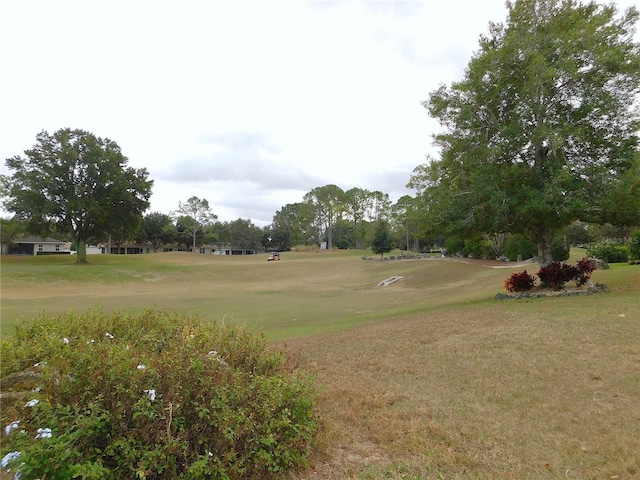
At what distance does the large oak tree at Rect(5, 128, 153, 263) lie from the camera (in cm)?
4197

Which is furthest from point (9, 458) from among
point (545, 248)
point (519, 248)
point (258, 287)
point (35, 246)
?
point (35, 246)

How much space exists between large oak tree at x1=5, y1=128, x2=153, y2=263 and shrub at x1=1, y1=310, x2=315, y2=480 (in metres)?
44.5

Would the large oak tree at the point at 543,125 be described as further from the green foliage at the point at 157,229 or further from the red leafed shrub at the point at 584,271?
the green foliage at the point at 157,229

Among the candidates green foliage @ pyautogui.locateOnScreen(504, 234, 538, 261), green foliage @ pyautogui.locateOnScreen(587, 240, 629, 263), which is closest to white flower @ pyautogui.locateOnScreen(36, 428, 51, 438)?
green foliage @ pyautogui.locateOnScreen(587, 240, 629, 263)

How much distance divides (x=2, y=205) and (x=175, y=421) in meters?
51.3

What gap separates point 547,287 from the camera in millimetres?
14047

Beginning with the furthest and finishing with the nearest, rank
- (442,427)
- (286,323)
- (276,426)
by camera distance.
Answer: (286,323), (442,427), (276,426)

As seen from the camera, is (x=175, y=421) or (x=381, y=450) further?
(x=381, y=450)

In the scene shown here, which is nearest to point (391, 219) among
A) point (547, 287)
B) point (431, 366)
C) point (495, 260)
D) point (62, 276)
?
point (495, 260)

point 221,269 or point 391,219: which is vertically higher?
point 391,219

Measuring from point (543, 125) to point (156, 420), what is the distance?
13.4 meters

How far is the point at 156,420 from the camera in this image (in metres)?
2.91

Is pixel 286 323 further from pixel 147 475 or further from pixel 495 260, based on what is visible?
pixel 495 260

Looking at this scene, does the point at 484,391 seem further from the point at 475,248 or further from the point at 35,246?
the point at 35,246
